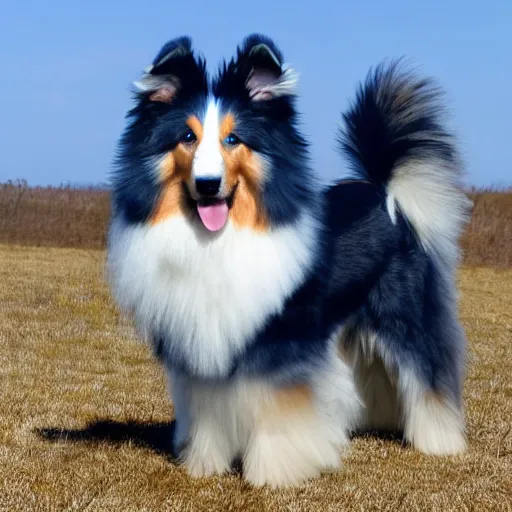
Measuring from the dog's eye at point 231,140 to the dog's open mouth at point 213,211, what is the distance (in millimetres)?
190

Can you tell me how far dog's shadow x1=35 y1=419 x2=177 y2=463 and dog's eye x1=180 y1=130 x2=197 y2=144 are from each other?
5.95ft

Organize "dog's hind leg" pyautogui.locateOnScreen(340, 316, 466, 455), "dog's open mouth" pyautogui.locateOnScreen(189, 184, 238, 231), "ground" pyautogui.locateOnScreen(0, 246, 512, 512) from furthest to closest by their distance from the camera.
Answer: "dog's hind leg" pyautogui.locateOnScreen(340, 316, 466, 455) < "ground" pyautogui.locateOnScreen(0, 246, 512, 512) < "dog's open mouth" pyautogui.locateOnScreen(189, 184, 238, 231)

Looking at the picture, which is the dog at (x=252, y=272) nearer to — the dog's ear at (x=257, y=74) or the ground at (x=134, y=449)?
the dog's ear at (x=257, y=74)

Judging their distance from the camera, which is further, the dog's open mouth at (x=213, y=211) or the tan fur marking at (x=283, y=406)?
the tan fur marking at (x=283, y=406)

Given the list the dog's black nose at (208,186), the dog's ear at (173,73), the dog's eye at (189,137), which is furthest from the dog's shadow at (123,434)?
the dog's ear at (173,73)

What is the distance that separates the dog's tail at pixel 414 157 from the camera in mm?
4934

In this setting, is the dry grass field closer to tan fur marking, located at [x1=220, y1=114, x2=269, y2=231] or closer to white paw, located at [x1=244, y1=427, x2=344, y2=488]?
white paw, located at [x1=244, y1=427, x2=344, y2=488]

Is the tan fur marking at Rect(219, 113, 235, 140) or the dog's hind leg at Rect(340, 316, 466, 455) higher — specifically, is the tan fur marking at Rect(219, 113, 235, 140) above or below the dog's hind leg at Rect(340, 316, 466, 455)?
above

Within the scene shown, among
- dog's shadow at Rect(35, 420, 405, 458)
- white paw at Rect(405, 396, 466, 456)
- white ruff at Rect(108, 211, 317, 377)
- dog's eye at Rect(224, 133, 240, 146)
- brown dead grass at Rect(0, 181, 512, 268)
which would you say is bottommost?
brown dead grass at Rect(0, 181, 512, 268)

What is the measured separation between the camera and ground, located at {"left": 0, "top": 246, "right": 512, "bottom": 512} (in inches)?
159

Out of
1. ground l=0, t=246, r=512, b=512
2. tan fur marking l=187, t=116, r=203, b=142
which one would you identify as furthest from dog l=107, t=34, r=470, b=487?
ground l=0, t=246, r=512, b=512

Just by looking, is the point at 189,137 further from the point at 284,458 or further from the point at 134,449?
the point at 134,449

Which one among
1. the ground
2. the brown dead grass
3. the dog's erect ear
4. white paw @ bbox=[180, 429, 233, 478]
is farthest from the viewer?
the brown dead grass

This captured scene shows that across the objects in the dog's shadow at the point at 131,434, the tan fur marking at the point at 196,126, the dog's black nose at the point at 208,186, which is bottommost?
the dog's shadow at the point at 131,434
